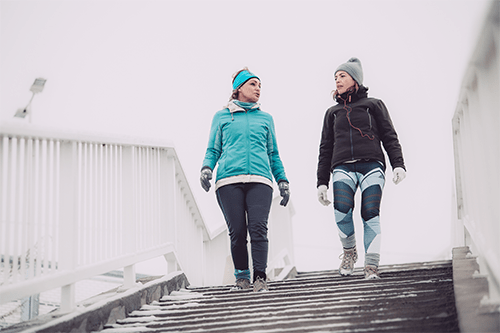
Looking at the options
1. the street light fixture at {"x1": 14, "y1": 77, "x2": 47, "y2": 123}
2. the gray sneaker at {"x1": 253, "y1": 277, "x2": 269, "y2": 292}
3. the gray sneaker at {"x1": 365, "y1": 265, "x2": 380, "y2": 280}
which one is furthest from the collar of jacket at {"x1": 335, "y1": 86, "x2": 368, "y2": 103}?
the street light fixture at {"x1": 14, "y1": 77, "x2": 47, "y2": 123}

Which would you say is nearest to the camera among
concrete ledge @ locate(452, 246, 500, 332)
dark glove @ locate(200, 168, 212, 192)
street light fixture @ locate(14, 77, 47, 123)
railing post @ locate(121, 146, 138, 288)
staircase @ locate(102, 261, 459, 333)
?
concrete ledge @ locate(452, 246, 500, 332)

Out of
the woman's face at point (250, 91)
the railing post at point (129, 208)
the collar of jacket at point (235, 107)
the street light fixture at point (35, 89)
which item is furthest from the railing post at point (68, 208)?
the street light fixture at point (35, 89)

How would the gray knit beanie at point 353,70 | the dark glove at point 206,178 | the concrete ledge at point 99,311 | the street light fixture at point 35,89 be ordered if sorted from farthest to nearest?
1. the street light fixture at point 35,89
2. the gray knit beanie at point 353,70
3. the dark glove at point 206,178
4. the concrete ledge at point 99,311

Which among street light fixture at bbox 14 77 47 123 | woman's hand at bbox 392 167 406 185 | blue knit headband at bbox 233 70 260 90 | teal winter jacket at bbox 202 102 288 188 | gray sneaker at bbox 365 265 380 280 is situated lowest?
gray sneaker at bbox 365 265 380 280

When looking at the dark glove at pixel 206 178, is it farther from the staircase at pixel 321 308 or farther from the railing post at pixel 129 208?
the staircase at pixel 321 308

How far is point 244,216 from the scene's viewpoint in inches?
144

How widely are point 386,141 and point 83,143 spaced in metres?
2.12

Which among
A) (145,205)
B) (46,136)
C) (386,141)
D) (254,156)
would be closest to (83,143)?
(46,136)

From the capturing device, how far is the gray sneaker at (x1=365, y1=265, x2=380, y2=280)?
322cm

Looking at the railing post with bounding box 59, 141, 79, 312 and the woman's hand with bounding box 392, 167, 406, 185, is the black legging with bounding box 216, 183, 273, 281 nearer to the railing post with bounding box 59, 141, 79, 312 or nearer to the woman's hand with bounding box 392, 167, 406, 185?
the woman's hand with bounding box 392, 167, 406, 185

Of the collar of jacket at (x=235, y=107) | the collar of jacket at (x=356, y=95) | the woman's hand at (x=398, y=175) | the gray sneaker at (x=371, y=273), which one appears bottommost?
the gray sneaker at (x=371, y=273)

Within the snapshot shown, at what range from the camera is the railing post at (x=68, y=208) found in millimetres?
2564

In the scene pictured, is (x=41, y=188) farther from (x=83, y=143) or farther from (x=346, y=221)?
(x=346, y=221)

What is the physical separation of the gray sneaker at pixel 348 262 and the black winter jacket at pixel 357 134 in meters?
0.57
